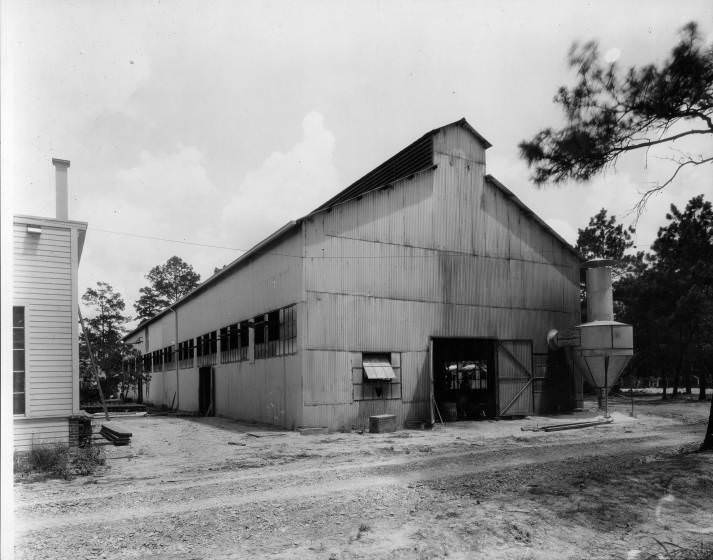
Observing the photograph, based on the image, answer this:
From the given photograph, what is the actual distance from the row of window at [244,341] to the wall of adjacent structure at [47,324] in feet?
24.5

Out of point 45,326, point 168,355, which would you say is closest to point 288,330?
point 45,326

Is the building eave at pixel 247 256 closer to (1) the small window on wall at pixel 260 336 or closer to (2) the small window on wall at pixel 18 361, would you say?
(1) the small window on wall at pixel 260 336

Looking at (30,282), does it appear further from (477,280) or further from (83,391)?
(83,391)

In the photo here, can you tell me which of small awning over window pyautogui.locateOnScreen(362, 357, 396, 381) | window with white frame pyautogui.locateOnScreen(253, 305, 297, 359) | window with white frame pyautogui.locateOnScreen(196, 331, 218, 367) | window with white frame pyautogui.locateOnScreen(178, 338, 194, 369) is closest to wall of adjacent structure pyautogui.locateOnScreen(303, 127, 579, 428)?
small awning over window pyautogui.locateOnScreen(362, 357, 396, 381)

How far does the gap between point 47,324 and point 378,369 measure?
10.3 m

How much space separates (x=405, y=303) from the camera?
68.8ft

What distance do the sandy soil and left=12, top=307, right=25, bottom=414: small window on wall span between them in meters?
2.49

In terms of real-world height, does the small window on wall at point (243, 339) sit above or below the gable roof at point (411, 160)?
below

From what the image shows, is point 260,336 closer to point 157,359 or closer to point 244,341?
point 244,341

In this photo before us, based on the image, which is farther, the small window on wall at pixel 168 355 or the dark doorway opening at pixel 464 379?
the small window on wall at pixel 168 355

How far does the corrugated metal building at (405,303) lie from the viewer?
19453 mm

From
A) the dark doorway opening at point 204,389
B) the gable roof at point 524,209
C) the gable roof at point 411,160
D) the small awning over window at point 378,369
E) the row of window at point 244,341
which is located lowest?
the dark doorway opening at point 204,389

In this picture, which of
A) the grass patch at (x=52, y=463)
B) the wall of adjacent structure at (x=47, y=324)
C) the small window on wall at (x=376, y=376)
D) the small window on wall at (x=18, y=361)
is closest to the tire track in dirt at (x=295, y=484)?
the grass patch at (x=52, y=463)

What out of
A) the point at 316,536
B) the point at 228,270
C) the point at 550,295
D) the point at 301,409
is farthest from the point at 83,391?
the point at 316,536
